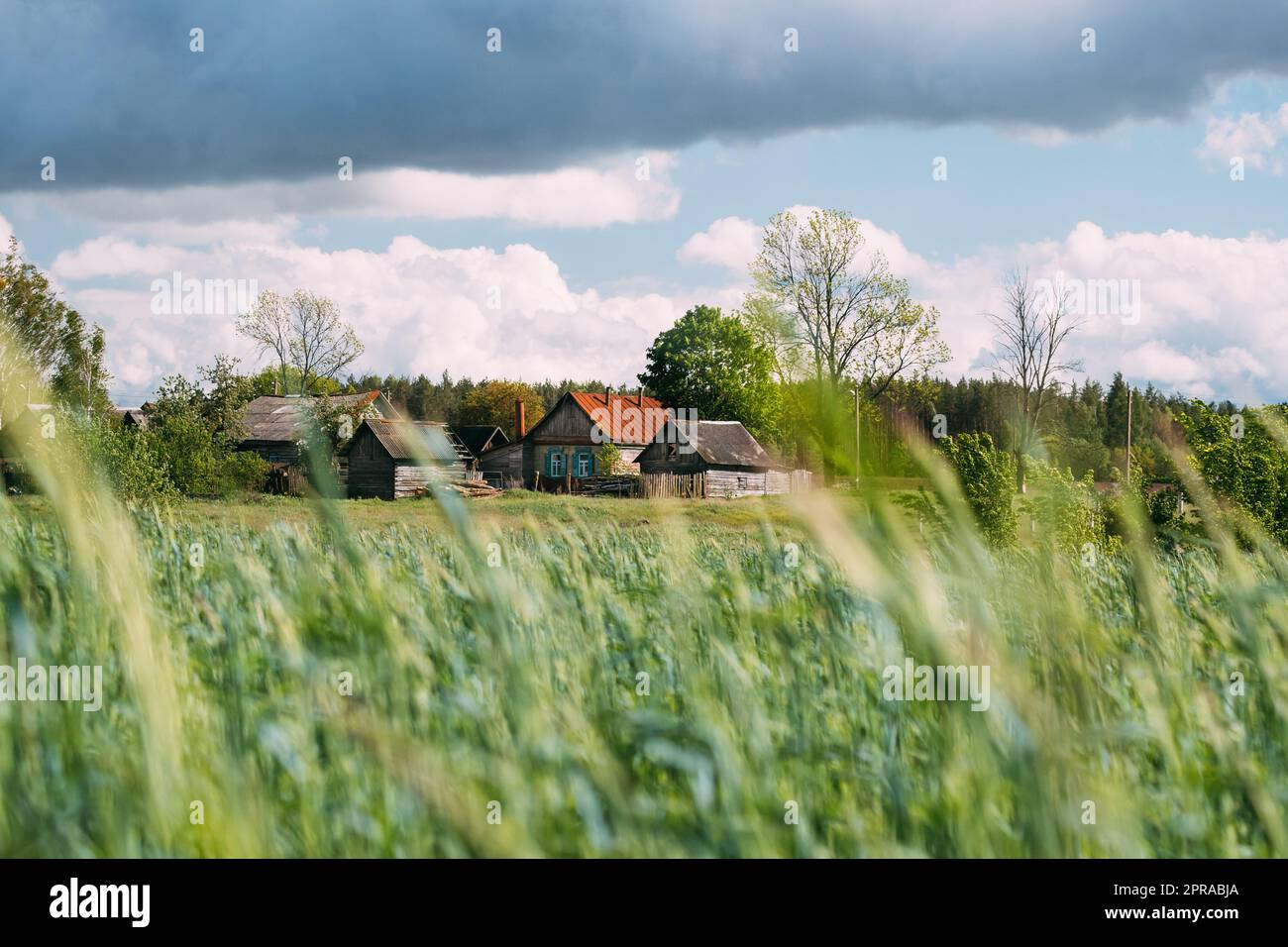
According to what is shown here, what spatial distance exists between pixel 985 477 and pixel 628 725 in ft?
48.2

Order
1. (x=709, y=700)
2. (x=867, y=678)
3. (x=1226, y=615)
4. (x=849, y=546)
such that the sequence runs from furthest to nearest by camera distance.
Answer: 1. (x=1226, y=615)
2. (x=867, y=678)
3. (x=709, y=700)
4. (x=849, y=546)

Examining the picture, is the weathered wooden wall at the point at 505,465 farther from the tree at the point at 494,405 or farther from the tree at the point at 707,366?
the tree at the point at 494,405

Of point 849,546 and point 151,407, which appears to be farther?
point 151,407

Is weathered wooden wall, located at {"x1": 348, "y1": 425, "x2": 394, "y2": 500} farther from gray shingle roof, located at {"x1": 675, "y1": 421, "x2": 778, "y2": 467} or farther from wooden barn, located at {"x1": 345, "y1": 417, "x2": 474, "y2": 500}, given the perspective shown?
gray shingle roof, located at {"x1": 675, "y1": 421, "x2": 778, "y2": 467}

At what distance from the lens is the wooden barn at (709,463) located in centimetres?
5059

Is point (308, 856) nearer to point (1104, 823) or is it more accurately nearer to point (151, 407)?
point (1104, 823)

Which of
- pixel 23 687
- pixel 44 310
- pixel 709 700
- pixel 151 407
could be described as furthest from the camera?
pixel 44 310

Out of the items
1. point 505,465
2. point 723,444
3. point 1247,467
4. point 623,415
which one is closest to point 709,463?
point 723,444

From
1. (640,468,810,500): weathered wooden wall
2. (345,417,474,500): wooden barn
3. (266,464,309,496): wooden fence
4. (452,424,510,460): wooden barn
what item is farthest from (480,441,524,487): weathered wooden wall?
(266,464,309,496): wooden fence

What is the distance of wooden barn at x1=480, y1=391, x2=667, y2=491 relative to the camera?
197ft

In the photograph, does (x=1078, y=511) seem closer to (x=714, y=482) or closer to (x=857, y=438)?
(x=857, y=438)

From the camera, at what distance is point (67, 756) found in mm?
3539
